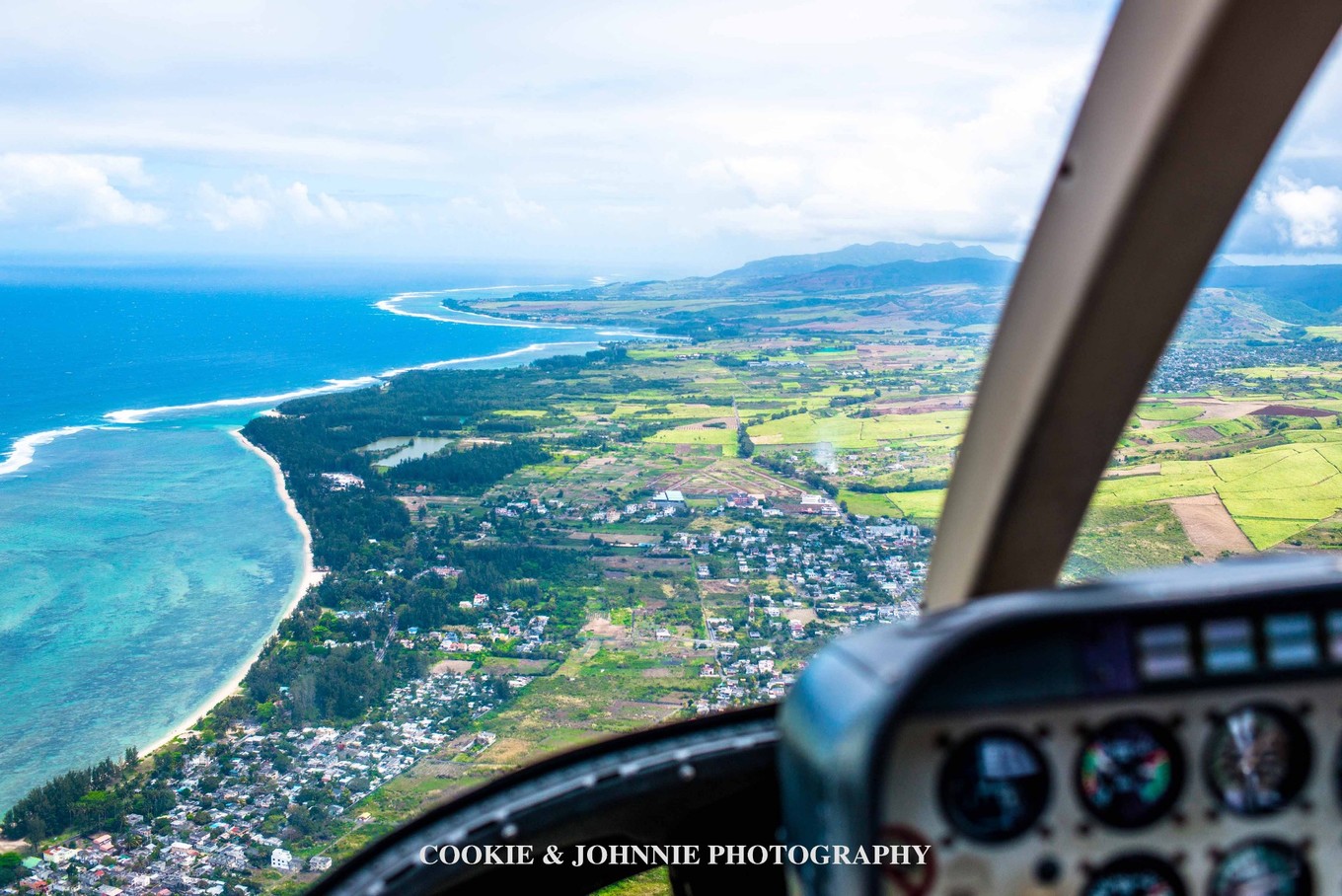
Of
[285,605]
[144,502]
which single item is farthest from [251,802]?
[144,502]

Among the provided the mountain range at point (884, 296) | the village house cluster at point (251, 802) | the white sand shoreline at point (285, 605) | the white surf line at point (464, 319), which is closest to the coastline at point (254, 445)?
the white sand shoreline at point (285, 605)

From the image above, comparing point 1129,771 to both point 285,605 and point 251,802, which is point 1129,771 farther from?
point 285,605

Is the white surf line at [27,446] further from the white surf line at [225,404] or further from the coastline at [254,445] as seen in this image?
the white surf line at [225,404]

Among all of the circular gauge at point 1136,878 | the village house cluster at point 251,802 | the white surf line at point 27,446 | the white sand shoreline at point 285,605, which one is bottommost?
the white surf line at point 27,446

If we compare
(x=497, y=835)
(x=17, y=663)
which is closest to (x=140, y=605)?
(x=17, y=663)

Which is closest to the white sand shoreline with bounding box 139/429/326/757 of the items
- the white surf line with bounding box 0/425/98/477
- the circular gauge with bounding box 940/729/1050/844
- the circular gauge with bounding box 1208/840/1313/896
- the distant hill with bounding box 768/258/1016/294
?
the white surf line with bounding box 0/425/98/477
